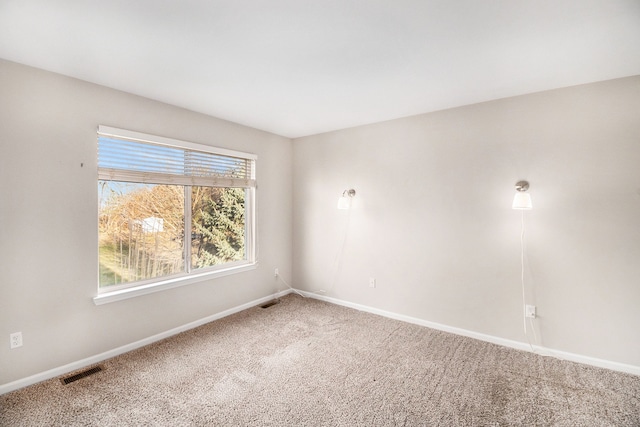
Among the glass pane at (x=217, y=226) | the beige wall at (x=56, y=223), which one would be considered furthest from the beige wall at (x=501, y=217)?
the beige wall at (x=56, y=223)

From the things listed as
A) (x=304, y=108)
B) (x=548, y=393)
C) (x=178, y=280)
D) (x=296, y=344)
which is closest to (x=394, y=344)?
(x=296, y=344)

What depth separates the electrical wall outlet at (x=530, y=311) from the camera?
2.65 meters

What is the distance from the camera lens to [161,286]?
2887 millimetres

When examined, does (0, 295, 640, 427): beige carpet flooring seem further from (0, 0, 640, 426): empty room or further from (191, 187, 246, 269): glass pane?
(191, 187, 246, 269): glass pane

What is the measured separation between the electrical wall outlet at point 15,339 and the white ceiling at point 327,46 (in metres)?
2.04

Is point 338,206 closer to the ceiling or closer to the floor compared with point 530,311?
closer to the ceiling

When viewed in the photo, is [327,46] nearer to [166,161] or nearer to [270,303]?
[166,161]

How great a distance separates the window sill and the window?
0.07 feet

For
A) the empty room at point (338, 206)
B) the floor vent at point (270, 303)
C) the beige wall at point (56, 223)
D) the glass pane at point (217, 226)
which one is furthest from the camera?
the floor vent at point (270, 303)

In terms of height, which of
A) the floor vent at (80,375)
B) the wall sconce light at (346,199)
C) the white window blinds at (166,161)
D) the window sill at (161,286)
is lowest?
the floor vent at (80,375)

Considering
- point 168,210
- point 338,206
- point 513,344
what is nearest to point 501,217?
point 513,344

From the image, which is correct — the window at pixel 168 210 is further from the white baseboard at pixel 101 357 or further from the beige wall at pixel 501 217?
the beige wall at pixel 501 217

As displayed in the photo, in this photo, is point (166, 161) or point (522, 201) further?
point (166, 161)

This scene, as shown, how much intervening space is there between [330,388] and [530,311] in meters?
2.03
